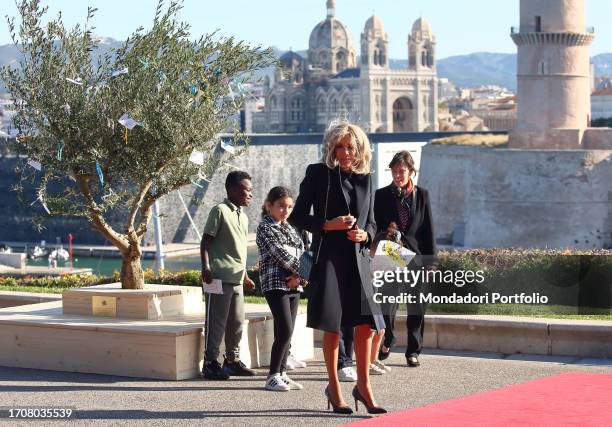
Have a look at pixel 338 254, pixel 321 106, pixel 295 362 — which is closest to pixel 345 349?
pixel 295 362

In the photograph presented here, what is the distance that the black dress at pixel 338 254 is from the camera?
4988 mm

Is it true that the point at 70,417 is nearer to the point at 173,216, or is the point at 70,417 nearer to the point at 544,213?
the point at 544,213

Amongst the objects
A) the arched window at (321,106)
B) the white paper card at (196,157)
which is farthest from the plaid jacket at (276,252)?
the arched window at (321,106)

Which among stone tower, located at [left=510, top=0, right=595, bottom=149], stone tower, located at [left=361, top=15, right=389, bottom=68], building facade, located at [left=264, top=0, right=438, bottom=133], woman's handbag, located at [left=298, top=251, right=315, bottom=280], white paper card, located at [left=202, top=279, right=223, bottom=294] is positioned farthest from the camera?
stone tower, located at [left=361, top=15, right=389, bottom=68]

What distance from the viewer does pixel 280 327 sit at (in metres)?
5.59

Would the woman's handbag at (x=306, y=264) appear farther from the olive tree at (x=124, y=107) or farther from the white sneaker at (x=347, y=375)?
the olive tree at (x=124, y=107)

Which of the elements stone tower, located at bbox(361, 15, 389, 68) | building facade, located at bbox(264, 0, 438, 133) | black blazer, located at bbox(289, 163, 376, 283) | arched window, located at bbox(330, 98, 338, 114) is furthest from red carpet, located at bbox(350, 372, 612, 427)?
arched window, located at bbox(330, 98, 338, 114)

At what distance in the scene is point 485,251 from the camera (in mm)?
9961

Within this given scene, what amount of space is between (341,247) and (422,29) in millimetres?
93248

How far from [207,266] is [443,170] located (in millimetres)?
35728

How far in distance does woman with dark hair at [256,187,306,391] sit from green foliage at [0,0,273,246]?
119 cm

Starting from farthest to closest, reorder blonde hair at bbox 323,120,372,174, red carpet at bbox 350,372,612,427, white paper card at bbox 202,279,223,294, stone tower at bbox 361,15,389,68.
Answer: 1. stone tower at bbox 361,15,389,68
2. white paper card at bbox 202,279,223,294
3. blonde hair at bbox 323,120,372,174
4. red carpet at bbox 350,372,612,427

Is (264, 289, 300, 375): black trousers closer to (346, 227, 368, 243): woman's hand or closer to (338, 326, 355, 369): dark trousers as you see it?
(338, 326, 355, 369): dark trousers

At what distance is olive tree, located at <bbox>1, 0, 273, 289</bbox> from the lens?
662 centimetres
